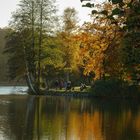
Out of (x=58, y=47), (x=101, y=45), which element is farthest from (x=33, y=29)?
(x=101, y=45)

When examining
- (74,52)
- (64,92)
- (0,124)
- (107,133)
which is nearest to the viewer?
(107,133)

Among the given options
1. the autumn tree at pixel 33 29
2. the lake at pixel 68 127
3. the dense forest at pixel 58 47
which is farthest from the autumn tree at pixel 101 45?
the lake at pixel 68 127

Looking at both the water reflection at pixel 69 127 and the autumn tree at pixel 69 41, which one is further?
the autumn tree at pixel 69 41

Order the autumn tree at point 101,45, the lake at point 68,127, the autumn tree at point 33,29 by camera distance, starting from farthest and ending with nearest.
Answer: the autumn tree at point 33,29
the autumn tree at point 101,45
the lake at point 68,127

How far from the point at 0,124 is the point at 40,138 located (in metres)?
5.30

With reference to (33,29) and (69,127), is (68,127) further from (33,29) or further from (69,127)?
(33,29)

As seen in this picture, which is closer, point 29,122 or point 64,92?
point 29,122

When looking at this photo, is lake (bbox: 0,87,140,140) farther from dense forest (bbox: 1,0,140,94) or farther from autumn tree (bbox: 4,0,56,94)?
autumn tree (bbox: 4,0,56,94)

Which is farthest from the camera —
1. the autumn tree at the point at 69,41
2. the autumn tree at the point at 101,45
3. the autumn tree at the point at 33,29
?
the autumn tree at the point at 69,41

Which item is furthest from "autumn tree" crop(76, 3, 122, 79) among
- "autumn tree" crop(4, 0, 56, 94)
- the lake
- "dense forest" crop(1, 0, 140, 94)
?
the lake

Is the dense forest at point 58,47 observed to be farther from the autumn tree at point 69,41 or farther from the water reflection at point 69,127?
the water reflection at point 69,127

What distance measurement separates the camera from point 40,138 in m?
18.9

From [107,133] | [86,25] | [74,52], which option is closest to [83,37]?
[86,25]

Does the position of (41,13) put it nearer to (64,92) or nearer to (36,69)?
(36,69)
